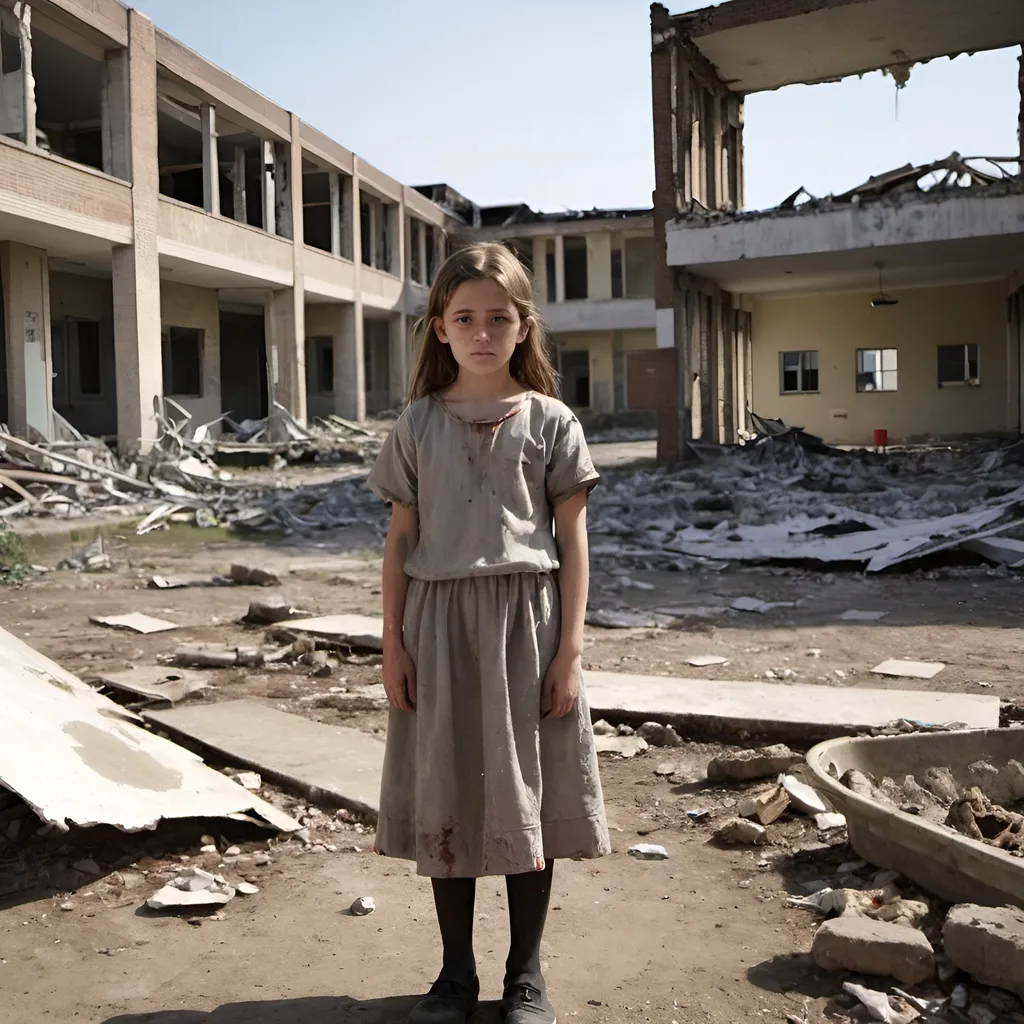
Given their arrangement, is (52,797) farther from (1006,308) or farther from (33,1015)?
(1006,308)

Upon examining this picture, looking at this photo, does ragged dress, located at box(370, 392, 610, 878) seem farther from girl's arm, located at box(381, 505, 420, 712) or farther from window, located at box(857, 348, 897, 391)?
window, located at box(857, 348, 897, 391)

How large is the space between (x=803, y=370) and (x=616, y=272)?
9.98m

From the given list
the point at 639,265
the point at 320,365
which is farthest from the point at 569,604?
the point at 639,265

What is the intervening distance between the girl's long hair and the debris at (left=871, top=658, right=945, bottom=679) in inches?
146

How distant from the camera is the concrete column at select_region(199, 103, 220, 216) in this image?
21125 mm

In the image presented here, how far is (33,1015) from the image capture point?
241 cm

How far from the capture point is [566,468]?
2402 millimetres

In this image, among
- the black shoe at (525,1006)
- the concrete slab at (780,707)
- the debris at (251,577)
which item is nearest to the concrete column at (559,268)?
the debris at (251,577)

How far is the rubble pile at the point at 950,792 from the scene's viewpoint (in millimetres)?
2971

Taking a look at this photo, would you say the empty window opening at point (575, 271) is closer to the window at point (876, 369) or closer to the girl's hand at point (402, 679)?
the window at point (876, 369)

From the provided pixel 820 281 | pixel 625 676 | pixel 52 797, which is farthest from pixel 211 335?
pixel 52 797

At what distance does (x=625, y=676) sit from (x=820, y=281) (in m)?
18.9

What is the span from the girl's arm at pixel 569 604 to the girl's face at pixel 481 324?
368 mm

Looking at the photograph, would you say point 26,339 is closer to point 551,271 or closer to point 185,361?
point 185,361
